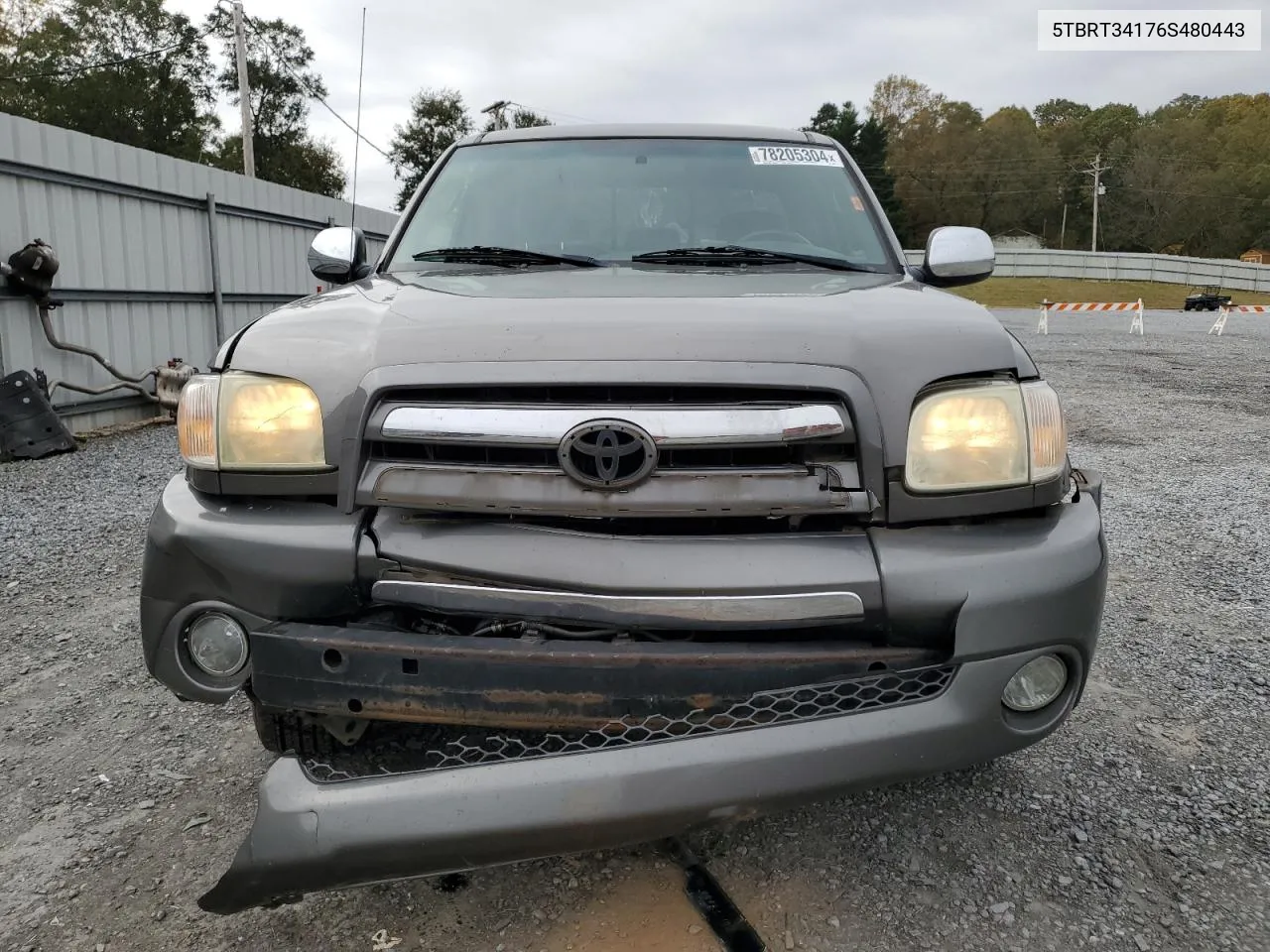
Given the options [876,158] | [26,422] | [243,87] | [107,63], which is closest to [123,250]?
[26,422]

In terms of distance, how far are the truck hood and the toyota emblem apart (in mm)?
152

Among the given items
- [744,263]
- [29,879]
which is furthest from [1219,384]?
[29,879]

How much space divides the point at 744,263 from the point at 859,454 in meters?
1.10

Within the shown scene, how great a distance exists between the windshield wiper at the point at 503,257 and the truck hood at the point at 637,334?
510 mm

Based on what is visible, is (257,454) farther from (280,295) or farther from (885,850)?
(280,295)

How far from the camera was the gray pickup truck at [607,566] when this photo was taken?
159cm

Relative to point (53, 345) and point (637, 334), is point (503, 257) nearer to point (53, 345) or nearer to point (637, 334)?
point (637, 334)

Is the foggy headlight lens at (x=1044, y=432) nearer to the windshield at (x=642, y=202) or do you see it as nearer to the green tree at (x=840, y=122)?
the windshield at (x=642, y=202)

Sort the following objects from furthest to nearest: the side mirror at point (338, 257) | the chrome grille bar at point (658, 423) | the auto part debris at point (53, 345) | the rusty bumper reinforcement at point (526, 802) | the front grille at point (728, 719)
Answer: the auto part debris at point (53, 345) < the side mirror at point (338, 257) < the chrome grille bar at point (658, 423) < the front grille at point (728, 719) < the rusty bumper reinforcement at point (526, 802)

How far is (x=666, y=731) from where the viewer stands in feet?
5.55

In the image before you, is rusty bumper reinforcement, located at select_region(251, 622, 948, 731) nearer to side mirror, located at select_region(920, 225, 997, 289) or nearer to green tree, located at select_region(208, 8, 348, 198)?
side mirror, located at select_region(920, 225, 997, 289)

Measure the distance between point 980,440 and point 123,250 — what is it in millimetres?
9102

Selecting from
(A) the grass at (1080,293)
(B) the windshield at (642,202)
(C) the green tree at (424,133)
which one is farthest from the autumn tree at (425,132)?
(B) the windshield at (642,202)

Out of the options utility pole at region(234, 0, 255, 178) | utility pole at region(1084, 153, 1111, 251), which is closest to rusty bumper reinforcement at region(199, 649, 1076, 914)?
utility pole at region(234, 0, 255, 178)
